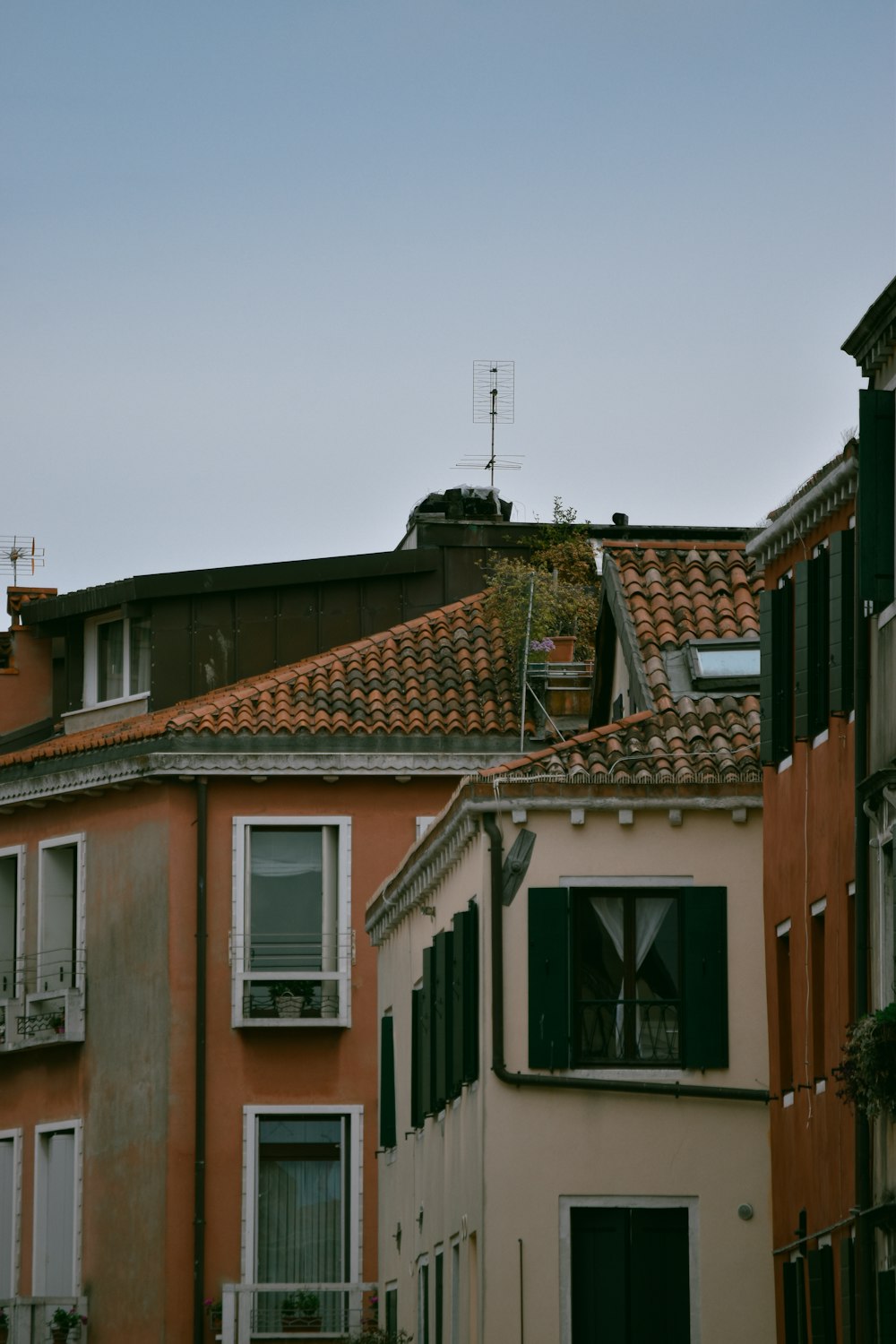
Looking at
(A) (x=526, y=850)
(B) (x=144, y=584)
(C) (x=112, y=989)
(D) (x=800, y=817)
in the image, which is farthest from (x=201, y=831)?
(D) (x=800, y=817)

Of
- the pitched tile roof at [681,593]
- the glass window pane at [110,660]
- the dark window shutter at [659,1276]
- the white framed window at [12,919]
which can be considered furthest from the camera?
the glass window pane at [110,660]

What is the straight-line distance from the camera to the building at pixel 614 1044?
25.8m

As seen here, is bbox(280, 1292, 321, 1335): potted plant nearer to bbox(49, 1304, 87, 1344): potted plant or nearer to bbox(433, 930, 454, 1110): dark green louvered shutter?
bbox(49, 1304, 87, 1344): potted plant

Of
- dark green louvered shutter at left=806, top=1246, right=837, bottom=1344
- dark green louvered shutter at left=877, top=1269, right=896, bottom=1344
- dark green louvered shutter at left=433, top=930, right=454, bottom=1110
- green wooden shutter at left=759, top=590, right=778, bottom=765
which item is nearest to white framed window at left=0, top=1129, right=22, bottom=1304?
dark green louvered shutter at left=433, top=930, right=454, bottom=1110

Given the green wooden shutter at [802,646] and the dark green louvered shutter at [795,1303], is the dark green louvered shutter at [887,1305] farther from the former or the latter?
the green wooden shutter at [802,646]

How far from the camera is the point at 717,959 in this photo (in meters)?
26.4

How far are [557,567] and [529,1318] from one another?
50.6 ft

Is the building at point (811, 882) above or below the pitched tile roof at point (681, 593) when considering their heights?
below

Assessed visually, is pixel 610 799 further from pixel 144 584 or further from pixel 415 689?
pixel 144 584

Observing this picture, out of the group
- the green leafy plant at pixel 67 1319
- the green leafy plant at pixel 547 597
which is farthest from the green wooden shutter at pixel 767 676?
the green leafy plant at pixel 67 1319

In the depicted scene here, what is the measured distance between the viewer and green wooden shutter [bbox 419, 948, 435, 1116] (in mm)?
30297

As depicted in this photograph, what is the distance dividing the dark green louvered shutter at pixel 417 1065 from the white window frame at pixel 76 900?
722 cm

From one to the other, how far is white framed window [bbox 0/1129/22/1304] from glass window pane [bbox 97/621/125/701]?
6630 millimetres

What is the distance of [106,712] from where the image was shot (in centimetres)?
4188
